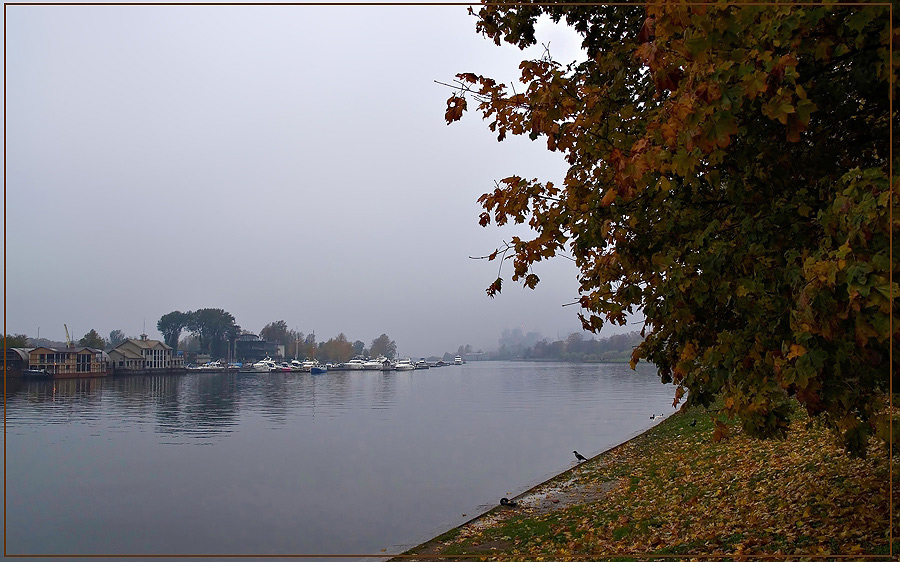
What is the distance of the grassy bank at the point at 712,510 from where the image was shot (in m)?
6.82

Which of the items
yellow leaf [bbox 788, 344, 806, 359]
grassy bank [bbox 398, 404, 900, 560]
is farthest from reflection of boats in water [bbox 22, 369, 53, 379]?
yellow leaf [bbox 788, 344, 806, 359]

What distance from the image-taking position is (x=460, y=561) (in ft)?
32.8

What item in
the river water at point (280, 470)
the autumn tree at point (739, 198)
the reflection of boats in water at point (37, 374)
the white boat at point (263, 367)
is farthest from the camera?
the white boat at point (263, 367)

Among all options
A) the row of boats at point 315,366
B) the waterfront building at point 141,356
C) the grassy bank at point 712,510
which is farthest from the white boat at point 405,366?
the grassy bank at point 712,510

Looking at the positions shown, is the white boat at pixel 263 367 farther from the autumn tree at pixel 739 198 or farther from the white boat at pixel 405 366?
the autumn tree at pixel 739 198

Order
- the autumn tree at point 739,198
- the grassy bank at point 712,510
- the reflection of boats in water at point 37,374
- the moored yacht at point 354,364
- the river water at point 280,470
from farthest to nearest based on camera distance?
the moored yacht at point 354,364 < the reflection of boats in water at point 37,374 < the river water at point 280,470 < the grassy bank at point 712,510 < the autumn tree at point 739,198

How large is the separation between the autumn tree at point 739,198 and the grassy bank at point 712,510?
5.71ft

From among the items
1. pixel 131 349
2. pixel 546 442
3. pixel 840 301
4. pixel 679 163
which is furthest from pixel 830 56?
pixel 131 349

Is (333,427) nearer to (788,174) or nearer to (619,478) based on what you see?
(619,478)

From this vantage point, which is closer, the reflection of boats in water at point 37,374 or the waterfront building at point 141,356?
the reflection of boats in water at point 37,374

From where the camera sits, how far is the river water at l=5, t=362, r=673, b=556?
16328 millimetres

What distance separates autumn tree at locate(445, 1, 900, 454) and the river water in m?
9.34

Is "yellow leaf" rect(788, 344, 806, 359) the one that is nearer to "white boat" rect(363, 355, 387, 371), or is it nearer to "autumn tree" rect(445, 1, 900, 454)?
"autumn tree" rect(445, 1, 900, 454)

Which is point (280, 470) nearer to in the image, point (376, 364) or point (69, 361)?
point (69, 361)
